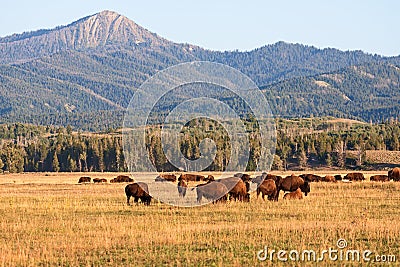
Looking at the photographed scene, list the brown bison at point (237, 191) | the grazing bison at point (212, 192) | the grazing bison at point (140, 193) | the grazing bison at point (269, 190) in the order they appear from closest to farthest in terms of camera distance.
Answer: the grazing bison at point (212, 192) → the brown bison at point (237, 191) → the grazing bison at point (140, 193) → the grazing bison at point (269, 190)

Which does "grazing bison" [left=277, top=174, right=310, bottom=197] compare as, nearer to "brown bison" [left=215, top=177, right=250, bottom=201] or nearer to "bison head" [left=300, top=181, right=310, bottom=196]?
"bison head" [left=300, top=181, right=310, bottom=196]

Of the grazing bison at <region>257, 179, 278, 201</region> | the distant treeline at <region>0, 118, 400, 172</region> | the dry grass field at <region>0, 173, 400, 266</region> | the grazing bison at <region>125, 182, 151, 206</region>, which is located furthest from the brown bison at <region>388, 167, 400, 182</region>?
the distant treeline at <region>0, 118, 400, 172</region>

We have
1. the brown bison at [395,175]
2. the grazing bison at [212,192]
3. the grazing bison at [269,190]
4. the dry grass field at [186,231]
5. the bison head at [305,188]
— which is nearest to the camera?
the dry grass field at [186,231]

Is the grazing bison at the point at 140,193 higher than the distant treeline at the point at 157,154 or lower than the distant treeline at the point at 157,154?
lower

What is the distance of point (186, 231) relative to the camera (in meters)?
22.5

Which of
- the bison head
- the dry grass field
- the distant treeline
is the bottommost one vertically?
the dry grass field

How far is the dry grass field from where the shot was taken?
18141mm

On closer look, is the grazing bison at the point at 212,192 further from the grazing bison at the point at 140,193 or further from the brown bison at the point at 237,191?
the grazing bison at the point at 140,193

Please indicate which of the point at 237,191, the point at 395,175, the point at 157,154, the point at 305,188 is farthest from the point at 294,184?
the point at 157,154

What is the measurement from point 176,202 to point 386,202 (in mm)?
9931

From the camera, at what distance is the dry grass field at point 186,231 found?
18.1 metres

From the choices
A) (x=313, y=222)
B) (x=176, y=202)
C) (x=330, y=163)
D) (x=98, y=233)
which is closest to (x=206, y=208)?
Result: (x=176, y=202)

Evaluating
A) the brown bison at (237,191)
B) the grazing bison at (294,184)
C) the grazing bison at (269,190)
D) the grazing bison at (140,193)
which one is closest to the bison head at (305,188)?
the grazing bison at (294,184)

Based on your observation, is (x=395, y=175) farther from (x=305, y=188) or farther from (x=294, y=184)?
(x=305, y=188)
